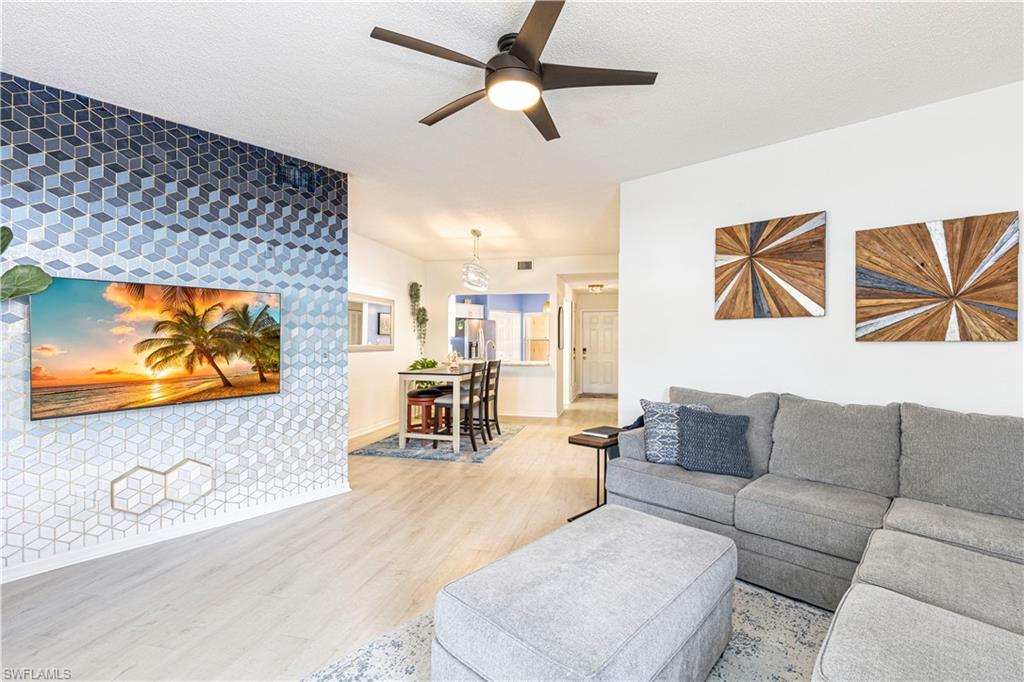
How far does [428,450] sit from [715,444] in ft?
10.8

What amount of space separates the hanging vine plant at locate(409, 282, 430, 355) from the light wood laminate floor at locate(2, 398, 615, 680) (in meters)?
3.87

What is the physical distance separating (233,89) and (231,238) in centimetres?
107

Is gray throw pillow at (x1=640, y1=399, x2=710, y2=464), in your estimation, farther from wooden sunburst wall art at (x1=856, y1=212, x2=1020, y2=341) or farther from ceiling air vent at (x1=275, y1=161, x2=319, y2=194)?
ceiling air vent at (x1=275, y1=161, x2=319, y2=194)

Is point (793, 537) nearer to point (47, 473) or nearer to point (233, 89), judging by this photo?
point (233, 89)

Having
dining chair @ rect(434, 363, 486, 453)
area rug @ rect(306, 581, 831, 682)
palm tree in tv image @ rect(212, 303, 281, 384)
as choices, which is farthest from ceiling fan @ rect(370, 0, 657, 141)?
dining chair @ rect(434, 363, 486, 453)

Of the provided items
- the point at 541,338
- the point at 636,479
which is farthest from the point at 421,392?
the point at 636,479

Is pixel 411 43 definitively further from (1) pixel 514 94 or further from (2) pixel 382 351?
(2) pixel 382 351

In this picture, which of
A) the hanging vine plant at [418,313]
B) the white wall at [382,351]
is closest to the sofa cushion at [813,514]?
the white wall at [382,351]

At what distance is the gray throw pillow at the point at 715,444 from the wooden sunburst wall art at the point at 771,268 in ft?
2.83

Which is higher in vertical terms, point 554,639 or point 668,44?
point 668,44

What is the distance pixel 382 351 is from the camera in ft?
21.5

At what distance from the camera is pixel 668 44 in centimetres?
213

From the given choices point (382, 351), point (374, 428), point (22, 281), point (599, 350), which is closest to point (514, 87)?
point (22, 281)

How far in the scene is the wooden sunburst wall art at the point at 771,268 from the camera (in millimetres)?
2992
